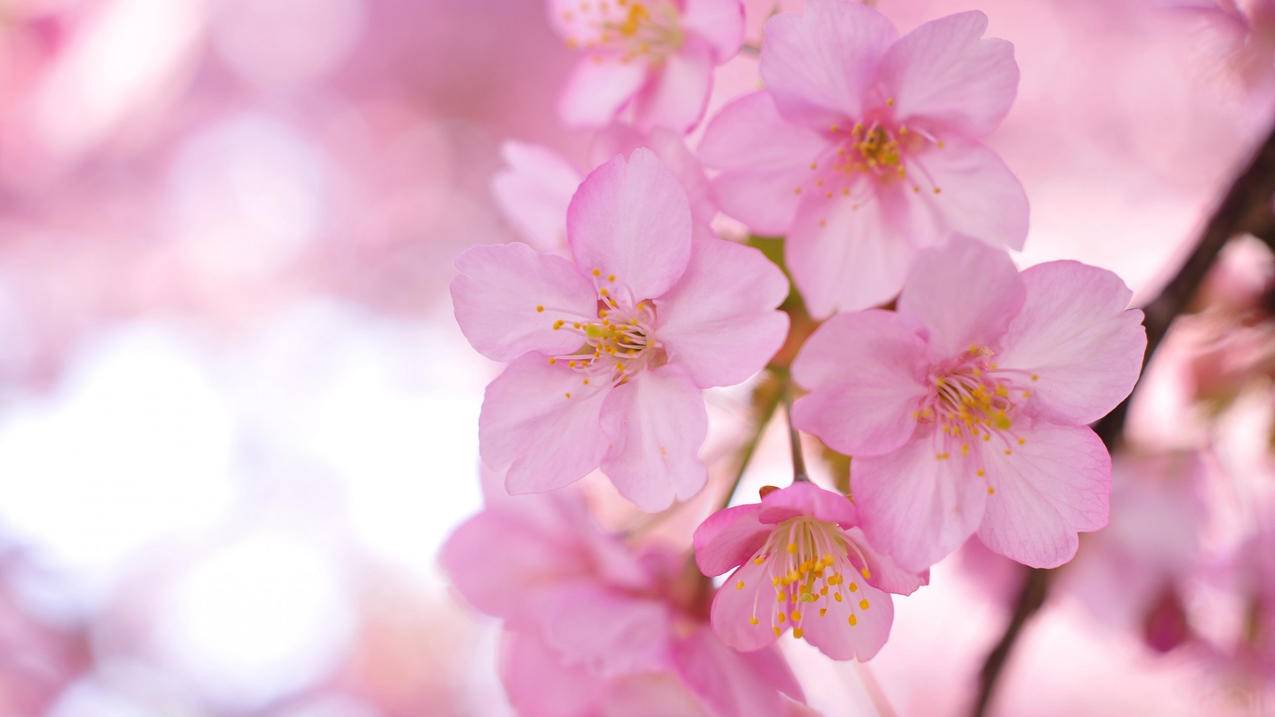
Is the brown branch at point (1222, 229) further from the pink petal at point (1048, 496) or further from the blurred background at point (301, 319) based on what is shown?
the blurred background at point (301, 319)

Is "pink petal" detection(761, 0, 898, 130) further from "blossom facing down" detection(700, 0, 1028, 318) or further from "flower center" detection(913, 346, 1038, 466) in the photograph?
"flower center" detection(913, 346, 1038, 466)

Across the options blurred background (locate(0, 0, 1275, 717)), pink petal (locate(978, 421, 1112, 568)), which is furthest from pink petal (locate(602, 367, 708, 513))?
blurred background (locate(0, 0, 1275, 717))

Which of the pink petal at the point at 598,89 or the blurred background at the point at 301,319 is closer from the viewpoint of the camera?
the pink petal at the point at 598,89

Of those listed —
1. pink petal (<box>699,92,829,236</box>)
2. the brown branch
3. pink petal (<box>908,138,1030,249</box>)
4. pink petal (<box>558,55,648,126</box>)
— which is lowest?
the brown branch

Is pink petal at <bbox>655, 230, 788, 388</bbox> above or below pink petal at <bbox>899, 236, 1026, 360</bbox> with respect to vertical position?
above

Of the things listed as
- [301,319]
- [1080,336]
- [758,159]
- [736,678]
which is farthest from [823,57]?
[301,319]

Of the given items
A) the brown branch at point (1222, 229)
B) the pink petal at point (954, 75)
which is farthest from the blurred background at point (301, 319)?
the pink petal at point (954, 75)

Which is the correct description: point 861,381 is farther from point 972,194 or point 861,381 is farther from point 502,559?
point 502,559
